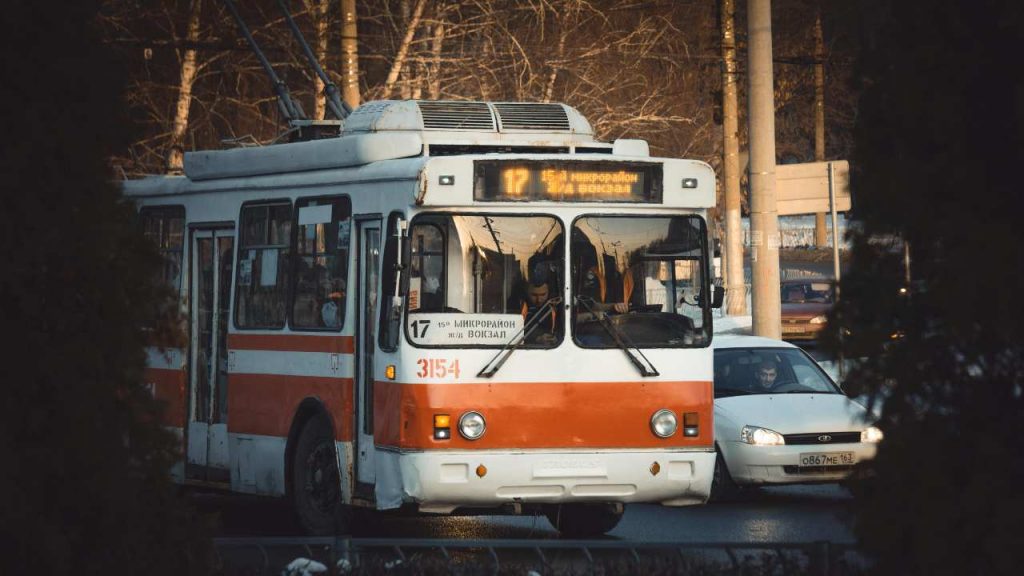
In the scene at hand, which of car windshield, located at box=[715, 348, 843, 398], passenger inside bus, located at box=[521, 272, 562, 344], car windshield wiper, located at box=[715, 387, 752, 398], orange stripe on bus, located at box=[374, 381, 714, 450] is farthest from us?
car windshield, located at box=[715, 348, 843, 398]

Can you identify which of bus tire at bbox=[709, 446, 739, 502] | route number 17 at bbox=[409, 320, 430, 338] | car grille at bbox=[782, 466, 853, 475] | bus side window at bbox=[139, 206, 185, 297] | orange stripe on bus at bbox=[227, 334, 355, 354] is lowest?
bus tire at bbox=[709, 446, 739, 502]

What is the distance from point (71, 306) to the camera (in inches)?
242

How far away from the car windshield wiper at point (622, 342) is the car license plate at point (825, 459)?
3.34m

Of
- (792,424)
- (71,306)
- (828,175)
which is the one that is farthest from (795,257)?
(71,306)

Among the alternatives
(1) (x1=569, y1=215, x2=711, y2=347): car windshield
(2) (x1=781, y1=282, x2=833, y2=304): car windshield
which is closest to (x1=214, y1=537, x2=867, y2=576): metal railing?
(1) (x1=569, y1=215, x2=711, y2=347): car windshield

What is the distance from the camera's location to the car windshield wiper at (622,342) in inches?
481

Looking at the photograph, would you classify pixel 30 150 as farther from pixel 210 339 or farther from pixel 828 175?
pixel 828 175

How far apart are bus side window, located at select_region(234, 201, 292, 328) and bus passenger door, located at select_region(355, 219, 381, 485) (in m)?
1.03

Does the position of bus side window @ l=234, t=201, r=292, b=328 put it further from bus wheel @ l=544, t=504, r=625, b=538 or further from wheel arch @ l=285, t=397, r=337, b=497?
bus wheel @ l=544, t=504, r=625, b=538

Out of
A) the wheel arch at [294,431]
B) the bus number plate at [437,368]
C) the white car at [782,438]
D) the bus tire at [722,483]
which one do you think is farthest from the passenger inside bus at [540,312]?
the bus tire at [722,483]

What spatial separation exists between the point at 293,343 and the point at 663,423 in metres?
2.80

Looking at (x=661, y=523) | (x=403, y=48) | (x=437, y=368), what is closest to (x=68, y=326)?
(x=437, y=368)

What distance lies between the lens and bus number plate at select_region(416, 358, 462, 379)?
11.9 metres

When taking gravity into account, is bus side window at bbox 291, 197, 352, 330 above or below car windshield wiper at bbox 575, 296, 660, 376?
above
